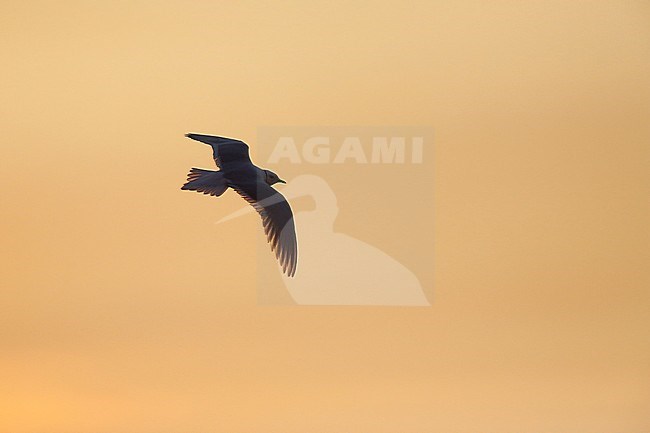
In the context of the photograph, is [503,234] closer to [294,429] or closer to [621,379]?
[621,379]

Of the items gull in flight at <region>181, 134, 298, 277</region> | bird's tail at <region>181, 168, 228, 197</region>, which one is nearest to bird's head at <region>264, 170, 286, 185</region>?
gull in flight at <region>181, 134, 298, 277</region>

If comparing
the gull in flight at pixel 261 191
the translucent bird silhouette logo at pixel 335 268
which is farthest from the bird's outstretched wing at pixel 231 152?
the translucent bird silhouette logo at pixel 335 268

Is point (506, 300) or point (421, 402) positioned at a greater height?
point (506, 300)

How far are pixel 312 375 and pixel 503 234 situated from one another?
729 mm

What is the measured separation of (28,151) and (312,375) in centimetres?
113

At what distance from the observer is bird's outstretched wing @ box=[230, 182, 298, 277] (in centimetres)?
207

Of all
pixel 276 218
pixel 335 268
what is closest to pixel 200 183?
pixel 276 218

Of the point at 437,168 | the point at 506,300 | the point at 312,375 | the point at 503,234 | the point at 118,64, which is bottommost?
the point at 312,375

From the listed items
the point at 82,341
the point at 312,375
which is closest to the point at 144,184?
the point at 82,341

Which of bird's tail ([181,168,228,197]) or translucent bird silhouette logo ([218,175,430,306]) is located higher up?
bird's tail ([181,168,228,197])

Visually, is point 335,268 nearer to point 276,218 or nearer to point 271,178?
point 276,218

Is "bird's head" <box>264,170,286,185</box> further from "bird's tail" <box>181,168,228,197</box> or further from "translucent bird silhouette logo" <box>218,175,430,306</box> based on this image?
"bird's tail" <box>181,168,228,197</box>

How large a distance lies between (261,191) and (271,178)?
0.05 metres

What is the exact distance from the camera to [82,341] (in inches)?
82.5
